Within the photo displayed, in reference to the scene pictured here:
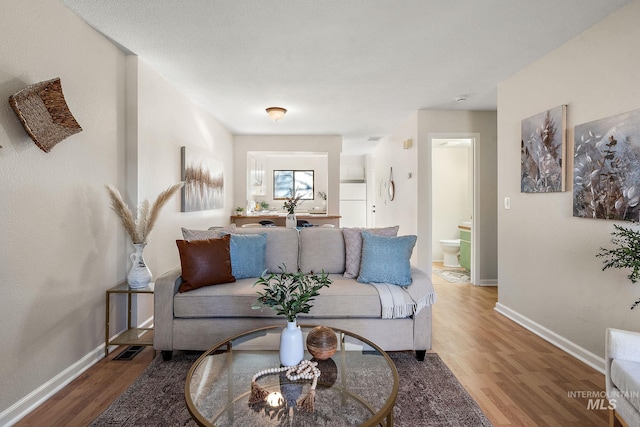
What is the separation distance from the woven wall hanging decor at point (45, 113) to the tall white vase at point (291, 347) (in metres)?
1.79

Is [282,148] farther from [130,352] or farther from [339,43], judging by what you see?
[130,352]

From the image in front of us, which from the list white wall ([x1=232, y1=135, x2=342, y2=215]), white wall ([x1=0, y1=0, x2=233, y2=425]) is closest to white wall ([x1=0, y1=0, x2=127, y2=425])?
white wall ([x1=0, y1=0, x2=233, y2=425])

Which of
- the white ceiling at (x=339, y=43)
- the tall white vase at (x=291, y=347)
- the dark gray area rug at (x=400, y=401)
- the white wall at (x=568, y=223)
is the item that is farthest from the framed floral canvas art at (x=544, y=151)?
the tall white vase at (x=291, y=347)

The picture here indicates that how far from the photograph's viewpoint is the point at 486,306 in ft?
11.7

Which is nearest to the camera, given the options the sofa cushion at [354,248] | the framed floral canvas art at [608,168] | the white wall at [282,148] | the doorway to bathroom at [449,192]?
the framed floral canvas art at [608,168]

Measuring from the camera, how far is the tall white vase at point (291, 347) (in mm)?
1498

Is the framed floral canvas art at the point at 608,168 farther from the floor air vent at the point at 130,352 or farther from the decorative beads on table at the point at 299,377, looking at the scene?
the floor air vent at the point at 130,352

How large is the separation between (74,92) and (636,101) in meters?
3.69

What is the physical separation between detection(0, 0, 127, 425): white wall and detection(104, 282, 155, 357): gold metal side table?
8 centimetres

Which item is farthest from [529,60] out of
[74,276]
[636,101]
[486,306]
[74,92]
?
[74,276]

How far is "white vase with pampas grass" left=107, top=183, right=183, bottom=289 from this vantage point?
240 cm

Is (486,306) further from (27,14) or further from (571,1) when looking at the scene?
(27,14)

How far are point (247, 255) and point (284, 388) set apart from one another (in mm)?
1435

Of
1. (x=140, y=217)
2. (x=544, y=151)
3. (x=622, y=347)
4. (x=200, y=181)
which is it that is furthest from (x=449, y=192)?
(x=140, y=217)
